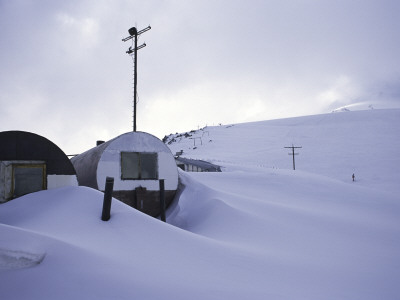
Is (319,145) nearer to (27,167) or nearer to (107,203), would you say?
(27,167)

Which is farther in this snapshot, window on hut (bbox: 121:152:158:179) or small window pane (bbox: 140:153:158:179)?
small window pane (bbox: 140:153:158:179)

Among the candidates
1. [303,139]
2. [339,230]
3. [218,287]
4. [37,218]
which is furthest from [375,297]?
[303,139]

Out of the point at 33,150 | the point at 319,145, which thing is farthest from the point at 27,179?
the point at 319,145

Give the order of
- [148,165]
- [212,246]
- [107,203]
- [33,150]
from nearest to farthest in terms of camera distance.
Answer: [212,246] < [107,203] < [33,150] < [148,165]

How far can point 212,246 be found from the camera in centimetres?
670

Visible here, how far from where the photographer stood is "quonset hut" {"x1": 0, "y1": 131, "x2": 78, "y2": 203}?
10.3 metres

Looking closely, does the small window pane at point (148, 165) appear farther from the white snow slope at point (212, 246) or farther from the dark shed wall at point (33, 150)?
the dark shed wall at point (33, 150)

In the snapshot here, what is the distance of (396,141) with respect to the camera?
56.7m

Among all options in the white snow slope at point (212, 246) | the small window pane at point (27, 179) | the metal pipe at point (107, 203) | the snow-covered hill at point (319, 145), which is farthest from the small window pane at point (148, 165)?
the snow-covered hill at point (319, 145)

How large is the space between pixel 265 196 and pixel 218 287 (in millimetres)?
10234

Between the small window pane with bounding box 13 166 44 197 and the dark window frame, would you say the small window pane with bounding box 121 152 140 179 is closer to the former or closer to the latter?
the dark window frame

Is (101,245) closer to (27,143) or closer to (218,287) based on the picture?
(218,287)

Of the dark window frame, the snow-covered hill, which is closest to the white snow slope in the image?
the dark window frame

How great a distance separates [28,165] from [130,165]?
13.6 feet
